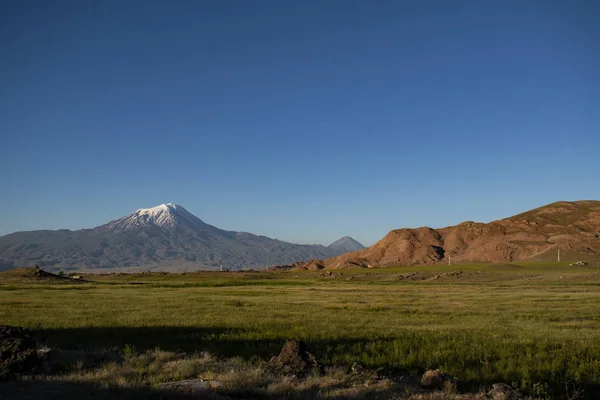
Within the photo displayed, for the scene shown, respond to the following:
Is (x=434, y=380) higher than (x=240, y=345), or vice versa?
(x=434, y=380)

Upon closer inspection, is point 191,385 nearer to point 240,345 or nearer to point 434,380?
point 434,380

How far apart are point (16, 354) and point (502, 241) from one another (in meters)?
156

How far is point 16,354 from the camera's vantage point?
1150 centimetres

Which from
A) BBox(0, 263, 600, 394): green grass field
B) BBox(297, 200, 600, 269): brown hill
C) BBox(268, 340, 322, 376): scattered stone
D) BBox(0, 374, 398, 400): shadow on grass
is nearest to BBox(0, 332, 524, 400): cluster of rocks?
BBox(268, 340, 322, 376): scattered stone

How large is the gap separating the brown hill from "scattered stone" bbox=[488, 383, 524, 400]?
12678 centimetres

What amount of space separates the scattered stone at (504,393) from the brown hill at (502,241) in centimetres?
12678

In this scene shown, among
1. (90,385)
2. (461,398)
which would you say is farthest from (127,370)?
(461,398)

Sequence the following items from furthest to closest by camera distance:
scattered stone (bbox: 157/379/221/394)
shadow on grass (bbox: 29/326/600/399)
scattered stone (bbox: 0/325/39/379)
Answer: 1. shadow on grass (bbox: 29/326/600/399)
2. scattered stone (bbox: 0/325/39/379)
3. scattered stone (bbox: 157/379/221/394)

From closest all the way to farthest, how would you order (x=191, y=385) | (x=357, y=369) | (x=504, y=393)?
(x=504, y=393)
(x=191, y=385)
(x=357, y=369)

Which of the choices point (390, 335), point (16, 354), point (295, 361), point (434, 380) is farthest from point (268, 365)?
point (390, 335)

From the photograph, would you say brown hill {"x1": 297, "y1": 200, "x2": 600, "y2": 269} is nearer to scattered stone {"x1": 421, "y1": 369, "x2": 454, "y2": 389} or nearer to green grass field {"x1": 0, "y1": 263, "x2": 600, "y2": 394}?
green grass field {"x1": 0, "y1": 263, "x2": 600, "y2": 394}

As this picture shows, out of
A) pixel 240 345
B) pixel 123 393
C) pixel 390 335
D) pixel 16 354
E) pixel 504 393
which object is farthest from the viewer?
pixel 390 335

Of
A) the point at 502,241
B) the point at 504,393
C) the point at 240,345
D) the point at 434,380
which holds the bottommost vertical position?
the point at 240,345

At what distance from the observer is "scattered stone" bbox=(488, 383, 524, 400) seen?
31.0 ft
